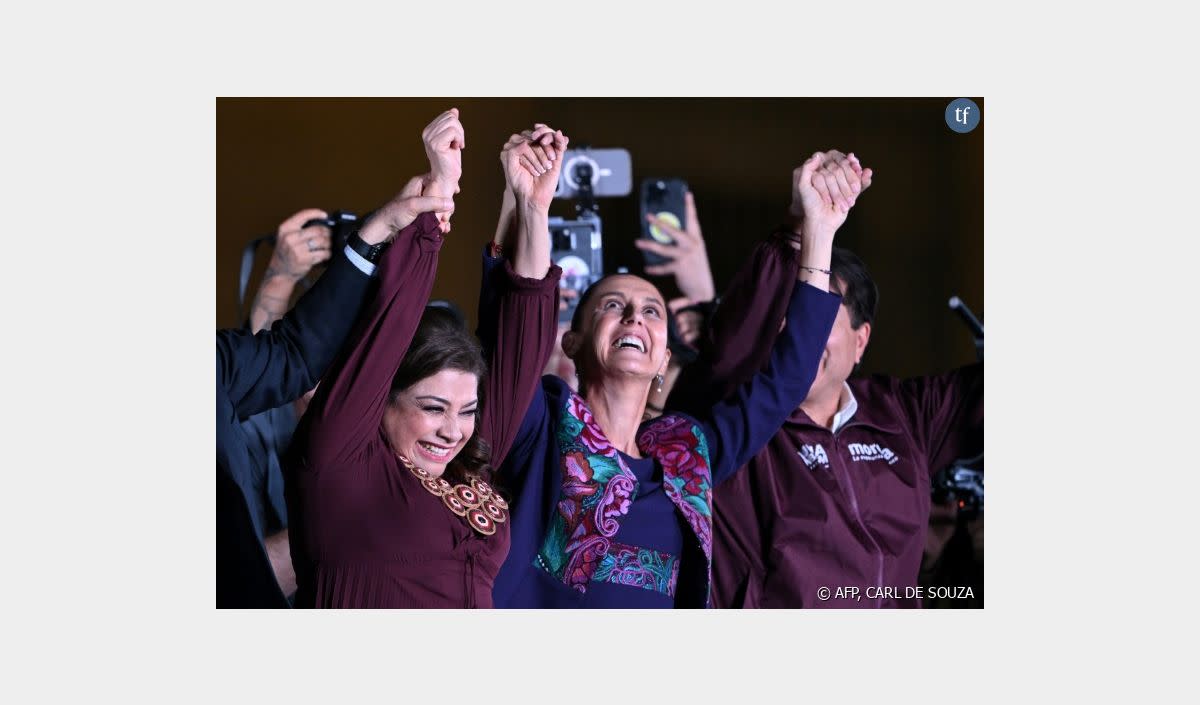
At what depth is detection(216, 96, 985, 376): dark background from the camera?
364 cm

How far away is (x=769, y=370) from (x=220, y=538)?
1315 millimetres

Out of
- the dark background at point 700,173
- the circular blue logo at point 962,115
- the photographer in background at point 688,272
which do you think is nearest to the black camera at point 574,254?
the dark background at point 700,173

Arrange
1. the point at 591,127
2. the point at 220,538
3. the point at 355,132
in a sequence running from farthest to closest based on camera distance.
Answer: the point at 591,127, the point at 355,132, the point at 220,538

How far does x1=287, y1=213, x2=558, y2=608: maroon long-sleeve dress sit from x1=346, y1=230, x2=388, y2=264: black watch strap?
0.05 meters

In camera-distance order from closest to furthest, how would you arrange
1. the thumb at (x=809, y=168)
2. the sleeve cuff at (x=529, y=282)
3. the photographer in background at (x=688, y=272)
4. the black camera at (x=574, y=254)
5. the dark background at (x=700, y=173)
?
the sleeve cuff at (x=529, y=282)
the dark background at (x=700, y=173)
the thumb at (x=809, y=168)
the black camera at (x=574, y=254)
the photographer in background at (x=688, y=272)

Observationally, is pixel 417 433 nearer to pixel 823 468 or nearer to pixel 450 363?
pixel 450 363

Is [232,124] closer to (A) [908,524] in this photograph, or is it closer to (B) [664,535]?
(B) [664,535]

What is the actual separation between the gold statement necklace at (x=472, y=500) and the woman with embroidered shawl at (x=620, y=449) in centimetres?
11

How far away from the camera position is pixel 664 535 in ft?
11.6

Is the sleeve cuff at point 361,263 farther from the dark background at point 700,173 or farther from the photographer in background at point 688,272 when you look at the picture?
the photographer in background at point 688,272

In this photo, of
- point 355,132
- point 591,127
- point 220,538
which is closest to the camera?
point 220,538

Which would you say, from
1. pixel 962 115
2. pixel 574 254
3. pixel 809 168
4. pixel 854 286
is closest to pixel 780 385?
pixel 854 286

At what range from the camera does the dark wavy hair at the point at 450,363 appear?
3273mm

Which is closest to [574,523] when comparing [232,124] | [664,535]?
[664,535]
